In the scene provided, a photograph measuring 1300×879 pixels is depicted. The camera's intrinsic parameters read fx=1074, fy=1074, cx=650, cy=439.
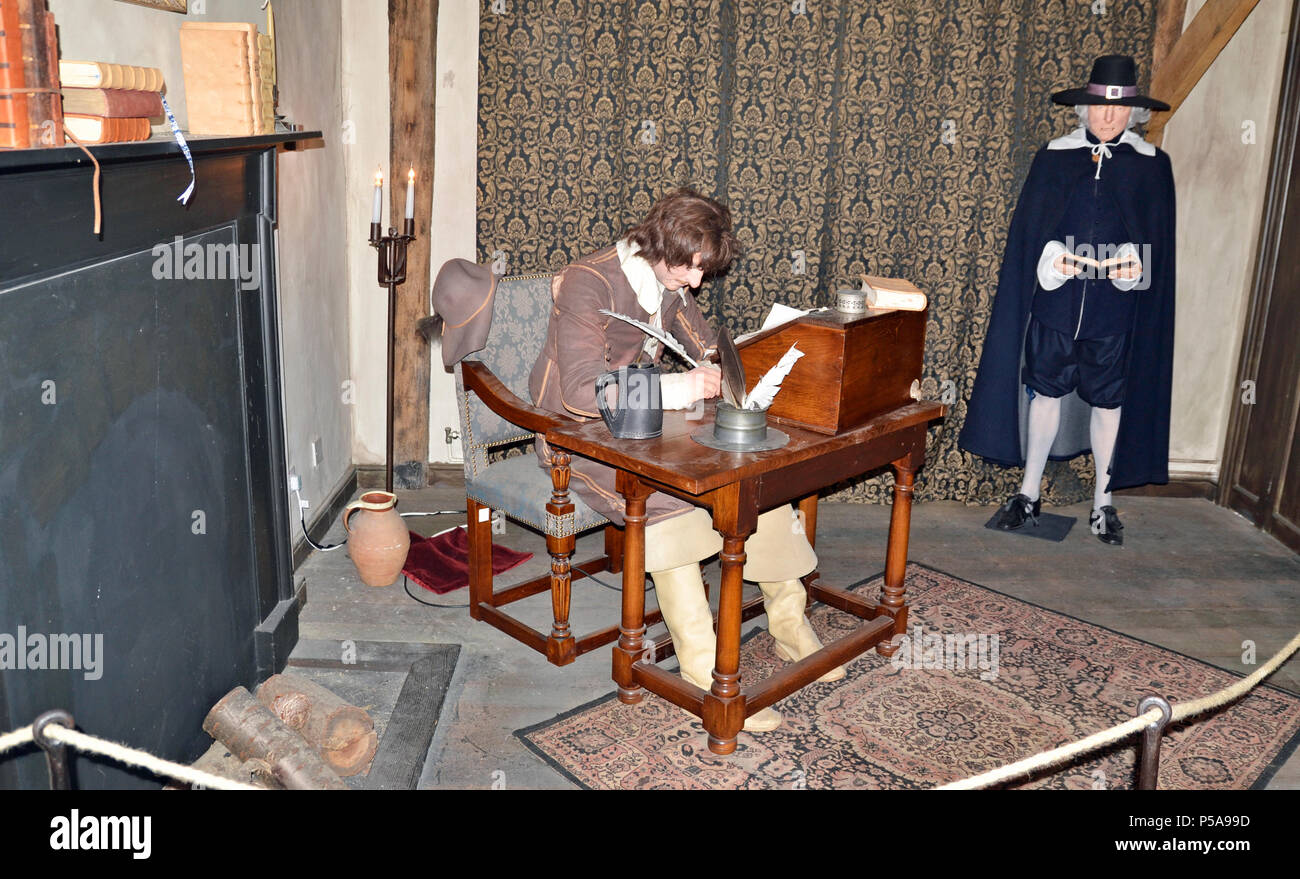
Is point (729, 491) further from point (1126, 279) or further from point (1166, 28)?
point (1166, 28)

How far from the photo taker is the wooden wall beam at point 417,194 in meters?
4.37

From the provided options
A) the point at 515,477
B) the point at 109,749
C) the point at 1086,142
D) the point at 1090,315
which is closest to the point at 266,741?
the point at 515,477

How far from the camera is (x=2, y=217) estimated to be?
5.77 ft

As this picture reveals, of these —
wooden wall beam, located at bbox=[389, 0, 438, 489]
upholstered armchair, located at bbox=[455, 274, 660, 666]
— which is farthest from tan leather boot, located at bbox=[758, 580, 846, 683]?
wooden wall beam, located at bbox=[389, 0, 438, 489]

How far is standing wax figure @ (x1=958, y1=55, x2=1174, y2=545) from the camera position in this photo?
421 cm

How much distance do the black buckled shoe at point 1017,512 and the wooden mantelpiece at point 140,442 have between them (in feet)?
9.57

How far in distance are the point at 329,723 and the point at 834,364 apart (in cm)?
160

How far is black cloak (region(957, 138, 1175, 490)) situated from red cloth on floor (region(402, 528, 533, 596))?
2077mm

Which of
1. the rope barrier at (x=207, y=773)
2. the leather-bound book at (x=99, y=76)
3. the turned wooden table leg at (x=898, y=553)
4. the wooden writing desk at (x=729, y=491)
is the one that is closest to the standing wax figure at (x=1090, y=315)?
the turned wooden table leg at (x=898, y=553)

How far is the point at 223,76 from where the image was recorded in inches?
Answer: 97.0

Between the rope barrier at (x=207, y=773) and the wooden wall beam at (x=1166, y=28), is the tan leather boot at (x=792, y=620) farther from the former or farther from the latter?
the wooden wall beam at (x=1166, y=28)

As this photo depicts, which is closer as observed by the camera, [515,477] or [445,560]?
[515,477]
